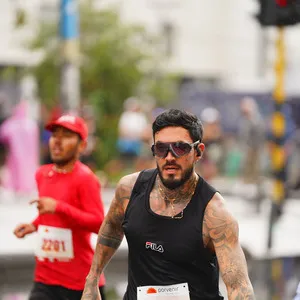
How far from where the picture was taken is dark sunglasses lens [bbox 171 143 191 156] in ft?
15.0

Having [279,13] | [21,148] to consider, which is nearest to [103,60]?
[21,148]

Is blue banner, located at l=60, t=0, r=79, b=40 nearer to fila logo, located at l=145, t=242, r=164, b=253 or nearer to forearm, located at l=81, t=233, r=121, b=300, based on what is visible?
forearm, located at l=81, t=233, r=121, b=300

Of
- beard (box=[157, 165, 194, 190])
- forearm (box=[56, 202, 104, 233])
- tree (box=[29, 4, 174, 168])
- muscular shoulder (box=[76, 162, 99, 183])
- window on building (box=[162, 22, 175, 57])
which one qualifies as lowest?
forearm (box=[56, 202, 104, 233])

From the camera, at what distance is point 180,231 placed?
15.1ft

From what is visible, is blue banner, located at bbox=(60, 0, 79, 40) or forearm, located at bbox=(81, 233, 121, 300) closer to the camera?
forearm, located at bbox=(81, 233, 121, 300)

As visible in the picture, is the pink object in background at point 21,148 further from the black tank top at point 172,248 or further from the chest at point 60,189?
the black tank top at point 172,248

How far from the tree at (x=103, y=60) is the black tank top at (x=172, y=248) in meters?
18.9

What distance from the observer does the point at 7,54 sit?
28719 millimetres

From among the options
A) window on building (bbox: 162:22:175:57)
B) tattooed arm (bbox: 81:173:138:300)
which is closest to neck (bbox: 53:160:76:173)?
tattooed arm (bbox: 81:173:138:300)

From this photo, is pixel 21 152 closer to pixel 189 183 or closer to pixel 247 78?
pixel 189 183

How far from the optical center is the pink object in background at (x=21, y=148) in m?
17.9

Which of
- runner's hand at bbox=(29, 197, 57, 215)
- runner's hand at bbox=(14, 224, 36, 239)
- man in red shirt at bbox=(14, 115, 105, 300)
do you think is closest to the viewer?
runner's hand at bbox=(29, 197, 57, 215)

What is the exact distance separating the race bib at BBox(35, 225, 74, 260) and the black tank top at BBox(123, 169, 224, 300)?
4.59 ft

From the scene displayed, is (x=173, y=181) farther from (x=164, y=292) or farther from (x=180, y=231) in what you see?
(x=164, y=292)
